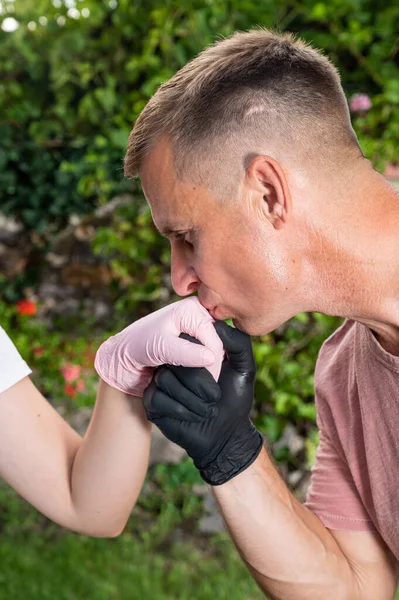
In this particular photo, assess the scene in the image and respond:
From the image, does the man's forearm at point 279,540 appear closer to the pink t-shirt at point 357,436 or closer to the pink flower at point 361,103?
the pink t-shirt at point 357,436

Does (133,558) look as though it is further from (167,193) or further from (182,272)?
(167,193)

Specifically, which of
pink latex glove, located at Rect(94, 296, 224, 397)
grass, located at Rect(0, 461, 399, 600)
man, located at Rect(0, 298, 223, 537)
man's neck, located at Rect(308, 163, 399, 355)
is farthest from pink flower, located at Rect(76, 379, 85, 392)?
man's neck, located at Rect(308, 163, 399, 355)

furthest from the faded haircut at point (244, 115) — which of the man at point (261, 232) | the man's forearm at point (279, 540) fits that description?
the man's forearm at point (279, 540)

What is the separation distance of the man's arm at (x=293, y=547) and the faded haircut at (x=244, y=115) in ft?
2.18

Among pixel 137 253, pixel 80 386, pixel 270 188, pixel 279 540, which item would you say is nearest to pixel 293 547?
pixel 279 540

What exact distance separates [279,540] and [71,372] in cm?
216

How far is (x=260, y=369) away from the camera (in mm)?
3279

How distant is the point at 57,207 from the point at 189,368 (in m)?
2.51

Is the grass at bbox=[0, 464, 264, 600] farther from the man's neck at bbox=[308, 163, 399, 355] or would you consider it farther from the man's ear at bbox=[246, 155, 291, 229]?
the man's ear at bbox=[246, 155, 291, 229]

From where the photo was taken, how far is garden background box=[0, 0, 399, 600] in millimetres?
3209

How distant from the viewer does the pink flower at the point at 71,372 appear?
3.64 metres

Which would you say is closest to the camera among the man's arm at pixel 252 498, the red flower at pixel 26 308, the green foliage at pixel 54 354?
the man's arm at pixel 252 498

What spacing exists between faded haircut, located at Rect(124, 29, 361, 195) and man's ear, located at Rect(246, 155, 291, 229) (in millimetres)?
33

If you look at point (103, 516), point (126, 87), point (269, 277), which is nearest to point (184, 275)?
point (269, 277)
